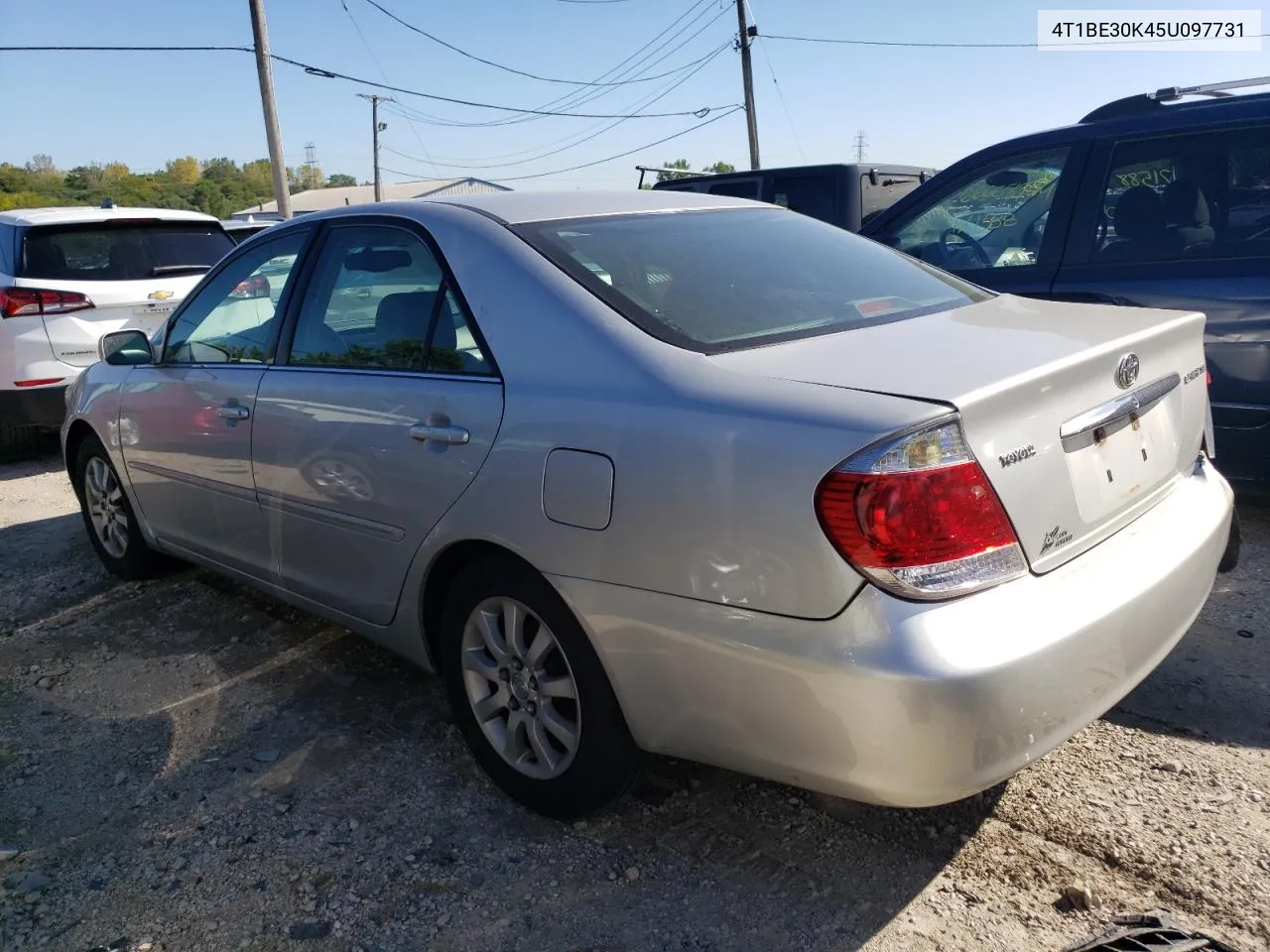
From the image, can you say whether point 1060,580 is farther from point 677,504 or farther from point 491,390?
point 491,390

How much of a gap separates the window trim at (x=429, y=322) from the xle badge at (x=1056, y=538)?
1309 millimetres

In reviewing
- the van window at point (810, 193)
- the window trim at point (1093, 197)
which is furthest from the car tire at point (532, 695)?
the van window at point (810, 193)

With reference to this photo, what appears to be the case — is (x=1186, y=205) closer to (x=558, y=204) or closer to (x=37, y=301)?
(x=558, y=204)

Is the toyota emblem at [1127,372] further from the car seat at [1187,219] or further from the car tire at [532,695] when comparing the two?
the car seat at [1187,219]

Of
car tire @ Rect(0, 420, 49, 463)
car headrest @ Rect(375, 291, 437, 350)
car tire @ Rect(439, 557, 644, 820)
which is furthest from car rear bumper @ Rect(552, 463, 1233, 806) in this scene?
car tire @ Rect(0, 420, 49, 463)

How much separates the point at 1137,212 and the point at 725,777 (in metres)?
3.10

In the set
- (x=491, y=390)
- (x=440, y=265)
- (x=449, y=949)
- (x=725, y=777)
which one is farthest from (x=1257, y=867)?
(x=440, y=265)

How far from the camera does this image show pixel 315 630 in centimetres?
412

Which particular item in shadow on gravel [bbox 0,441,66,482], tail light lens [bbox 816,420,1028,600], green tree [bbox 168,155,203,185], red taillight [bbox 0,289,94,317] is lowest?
shadow on gravel [bbox 0,441,66,482]

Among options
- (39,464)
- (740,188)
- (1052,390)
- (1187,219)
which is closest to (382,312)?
(1052,390)

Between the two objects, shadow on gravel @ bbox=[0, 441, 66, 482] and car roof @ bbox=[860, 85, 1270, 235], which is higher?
car roof @ bbox=[860, 85, 1270, 235]

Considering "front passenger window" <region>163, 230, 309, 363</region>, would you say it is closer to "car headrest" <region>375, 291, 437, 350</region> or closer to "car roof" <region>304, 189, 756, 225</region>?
"car roof" <region>304, 189, 756, 225</region>

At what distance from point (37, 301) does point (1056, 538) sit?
6773 millimetres

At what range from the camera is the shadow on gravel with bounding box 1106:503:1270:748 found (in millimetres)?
3035
